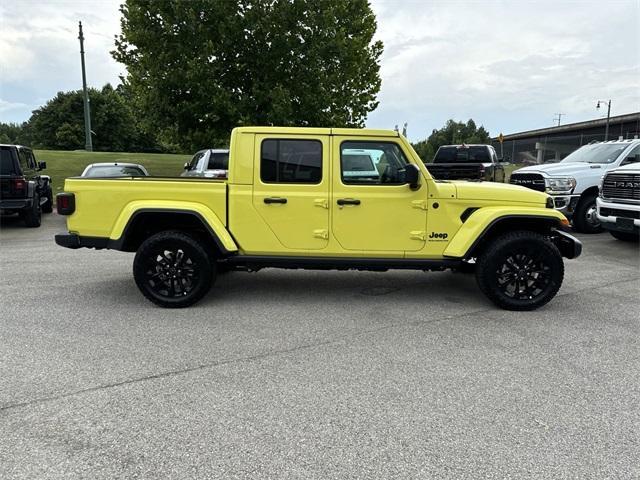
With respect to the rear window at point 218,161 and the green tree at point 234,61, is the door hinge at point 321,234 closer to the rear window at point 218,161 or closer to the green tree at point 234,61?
the rear window at point 218,161

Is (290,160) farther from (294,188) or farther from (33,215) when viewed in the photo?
(33,215)

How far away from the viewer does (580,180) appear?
1051 cm

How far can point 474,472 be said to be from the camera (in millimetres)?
2490

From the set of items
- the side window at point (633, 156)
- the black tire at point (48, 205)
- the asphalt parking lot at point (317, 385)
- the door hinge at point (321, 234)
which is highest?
the side window at point (633, 156)

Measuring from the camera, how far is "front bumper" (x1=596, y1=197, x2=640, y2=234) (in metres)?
8.45

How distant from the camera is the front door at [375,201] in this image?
512 cm

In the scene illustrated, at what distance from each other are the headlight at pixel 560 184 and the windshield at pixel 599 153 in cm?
140

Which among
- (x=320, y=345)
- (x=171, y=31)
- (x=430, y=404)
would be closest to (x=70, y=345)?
(x=320, y=345)

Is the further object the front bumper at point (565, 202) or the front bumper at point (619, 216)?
the front bumper at point (565, 202)

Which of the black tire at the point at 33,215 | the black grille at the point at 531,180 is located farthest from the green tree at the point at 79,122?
the black grille at the point at 531,180

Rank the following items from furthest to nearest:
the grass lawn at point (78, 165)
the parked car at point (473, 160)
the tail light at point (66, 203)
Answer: the grass lawn at point (78, 165) < the parked car at point (473, 160) < the tail light at point (66, 203)

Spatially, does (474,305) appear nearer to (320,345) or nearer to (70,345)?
(320,345)

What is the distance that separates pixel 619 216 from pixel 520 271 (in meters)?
4.93

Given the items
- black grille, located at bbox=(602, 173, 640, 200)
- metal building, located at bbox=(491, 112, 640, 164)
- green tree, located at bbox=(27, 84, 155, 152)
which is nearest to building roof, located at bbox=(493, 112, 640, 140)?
metal building, located at bbox=(491, 112, 640, 164)
